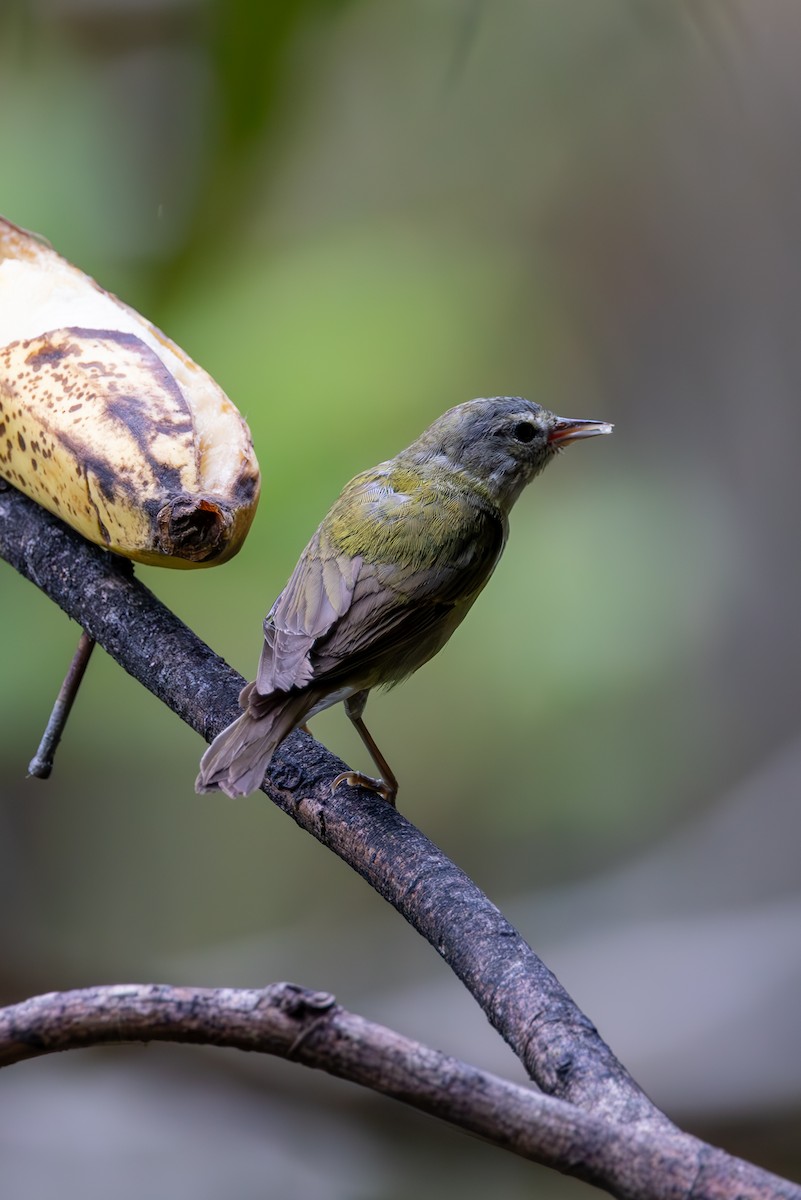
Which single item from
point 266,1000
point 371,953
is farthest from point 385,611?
point 371,953

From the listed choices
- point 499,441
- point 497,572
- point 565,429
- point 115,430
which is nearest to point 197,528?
point 115,430

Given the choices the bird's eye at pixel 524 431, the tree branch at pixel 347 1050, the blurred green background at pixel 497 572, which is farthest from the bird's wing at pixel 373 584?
the blurred green background at pixel 497 572

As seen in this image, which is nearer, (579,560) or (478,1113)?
(478,1113)

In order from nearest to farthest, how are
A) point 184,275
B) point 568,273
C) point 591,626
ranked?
point 184,275 < point 591,626 < point 568,273

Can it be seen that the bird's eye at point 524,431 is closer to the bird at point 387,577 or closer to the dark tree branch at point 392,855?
the bird at point 387,577

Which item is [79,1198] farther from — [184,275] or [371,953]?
[184,275]

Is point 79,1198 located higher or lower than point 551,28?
lower
